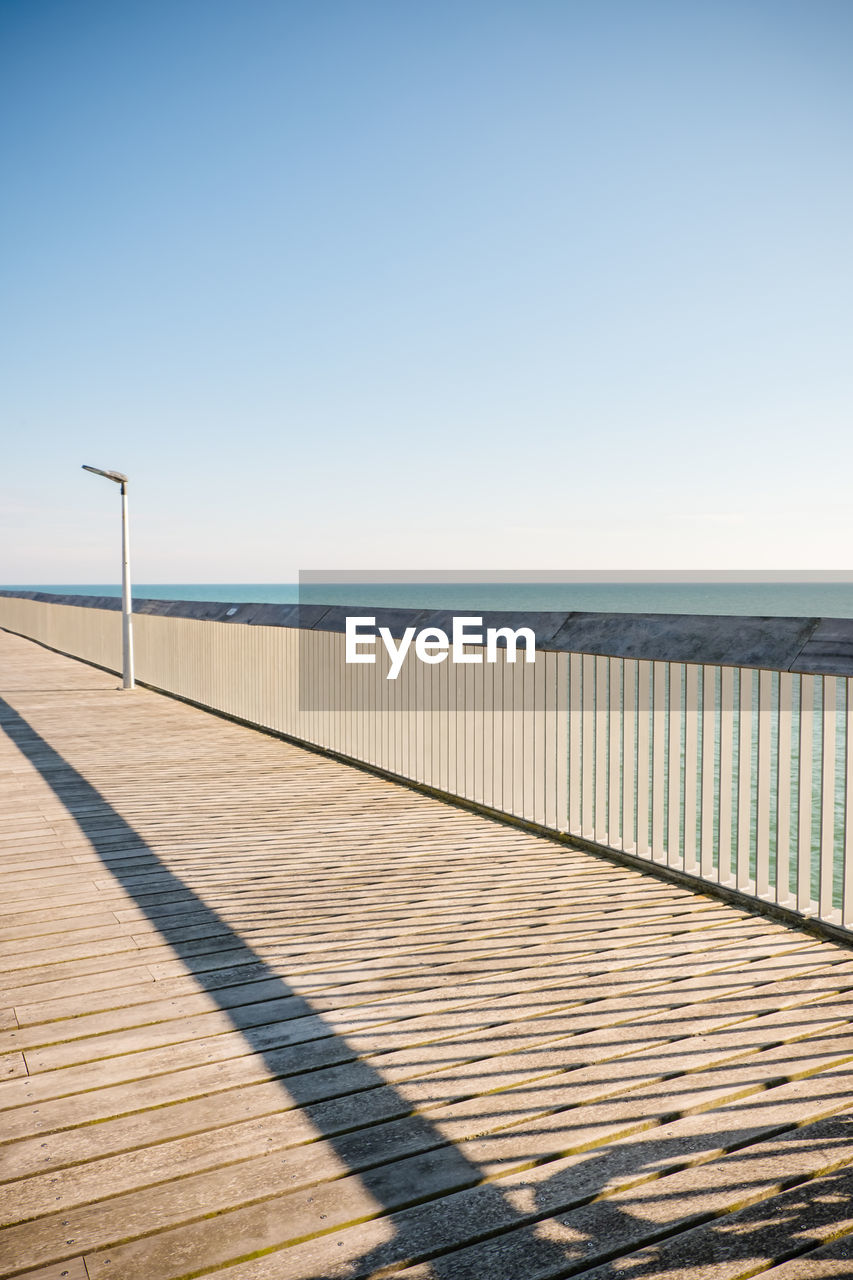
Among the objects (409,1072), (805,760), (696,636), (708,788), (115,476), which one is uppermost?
(115,476)

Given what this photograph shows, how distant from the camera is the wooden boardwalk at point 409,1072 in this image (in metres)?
1.78

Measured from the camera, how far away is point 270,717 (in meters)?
9.08

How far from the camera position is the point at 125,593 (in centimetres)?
1303

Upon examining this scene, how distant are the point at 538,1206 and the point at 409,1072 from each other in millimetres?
676

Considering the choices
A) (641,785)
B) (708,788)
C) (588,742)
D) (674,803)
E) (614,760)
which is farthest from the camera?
(641,785)

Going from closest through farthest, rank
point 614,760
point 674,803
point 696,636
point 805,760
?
point 805,760
point 696,636
point 674,803
point 614,760

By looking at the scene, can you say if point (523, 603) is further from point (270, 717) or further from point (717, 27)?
point (270, 717)

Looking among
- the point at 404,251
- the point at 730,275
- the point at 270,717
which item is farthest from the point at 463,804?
the point at 730,275

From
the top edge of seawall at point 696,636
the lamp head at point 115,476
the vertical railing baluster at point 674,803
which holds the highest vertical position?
the lamp head at point 115,476

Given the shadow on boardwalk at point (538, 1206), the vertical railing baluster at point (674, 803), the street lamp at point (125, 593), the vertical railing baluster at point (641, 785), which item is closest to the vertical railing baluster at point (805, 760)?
the vertical railing baluster at point (674, 803)

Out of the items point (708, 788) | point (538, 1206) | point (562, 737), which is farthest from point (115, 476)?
point (538, 1206)

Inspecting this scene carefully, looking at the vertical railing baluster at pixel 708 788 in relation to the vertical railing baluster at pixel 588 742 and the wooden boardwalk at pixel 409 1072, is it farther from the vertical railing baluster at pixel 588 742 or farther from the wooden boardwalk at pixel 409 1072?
the vertical railing baluster at pixel 588 742

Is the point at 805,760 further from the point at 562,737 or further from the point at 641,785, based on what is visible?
the point at 641,785

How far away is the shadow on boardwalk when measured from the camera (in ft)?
5.63
